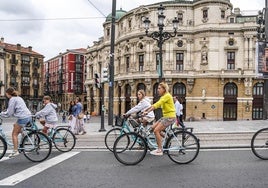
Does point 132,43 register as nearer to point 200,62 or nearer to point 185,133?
point 200,62

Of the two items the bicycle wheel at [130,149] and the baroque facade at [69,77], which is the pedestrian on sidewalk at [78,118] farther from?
the baroque facade at [69,77]

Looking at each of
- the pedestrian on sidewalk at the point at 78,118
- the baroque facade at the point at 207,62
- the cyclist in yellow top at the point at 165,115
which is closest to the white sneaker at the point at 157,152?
the cyclist in yellow top at the point at 165,115

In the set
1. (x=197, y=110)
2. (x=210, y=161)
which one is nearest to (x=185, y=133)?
(x=210, y=161)

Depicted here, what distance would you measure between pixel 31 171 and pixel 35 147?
1387 mm

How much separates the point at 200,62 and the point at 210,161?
42.4m

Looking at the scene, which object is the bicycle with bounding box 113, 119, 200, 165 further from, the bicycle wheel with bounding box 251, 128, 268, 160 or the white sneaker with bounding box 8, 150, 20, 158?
the white sneaker with bounding box 8, 150, 20, 158

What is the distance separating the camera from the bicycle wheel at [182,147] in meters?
7.96

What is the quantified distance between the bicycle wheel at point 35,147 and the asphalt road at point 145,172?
0.22 m

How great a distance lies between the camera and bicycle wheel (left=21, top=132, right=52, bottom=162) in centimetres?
838

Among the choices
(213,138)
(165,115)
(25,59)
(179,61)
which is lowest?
(213,138)

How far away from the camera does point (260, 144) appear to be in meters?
8.33

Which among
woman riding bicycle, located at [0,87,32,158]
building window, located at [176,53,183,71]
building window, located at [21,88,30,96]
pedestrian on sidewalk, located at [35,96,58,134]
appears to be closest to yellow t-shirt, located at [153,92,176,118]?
woman riding bicycle, located at [0,87,32,158]

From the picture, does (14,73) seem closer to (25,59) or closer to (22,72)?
(22,72)

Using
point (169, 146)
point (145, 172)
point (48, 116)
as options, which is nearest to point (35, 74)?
point (48, 116)
